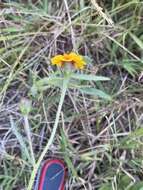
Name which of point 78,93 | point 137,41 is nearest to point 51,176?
point 78,93

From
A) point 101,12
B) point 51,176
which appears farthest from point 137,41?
point 51,176

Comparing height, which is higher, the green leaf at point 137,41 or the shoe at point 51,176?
the green leaf at point 137,41

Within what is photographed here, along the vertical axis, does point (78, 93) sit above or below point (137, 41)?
below

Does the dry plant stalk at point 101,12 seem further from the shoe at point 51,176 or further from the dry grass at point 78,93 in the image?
the shoe at point 51,176

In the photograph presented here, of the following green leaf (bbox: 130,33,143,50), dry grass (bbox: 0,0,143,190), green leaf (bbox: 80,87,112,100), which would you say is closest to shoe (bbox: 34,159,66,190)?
dry grass (bbox: 0,0,143,190)

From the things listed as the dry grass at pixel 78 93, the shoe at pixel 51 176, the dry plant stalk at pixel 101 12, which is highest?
the dry plant stalk at pixel 101 12

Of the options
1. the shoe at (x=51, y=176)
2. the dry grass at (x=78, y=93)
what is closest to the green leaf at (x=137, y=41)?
the dry grass at (x=78, y=93)

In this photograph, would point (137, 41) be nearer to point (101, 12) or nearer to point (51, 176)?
point (101, 12)

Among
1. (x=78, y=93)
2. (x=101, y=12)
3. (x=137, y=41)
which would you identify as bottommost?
(x=78, y=93)

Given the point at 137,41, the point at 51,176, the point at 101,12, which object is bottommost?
the point at 51,176

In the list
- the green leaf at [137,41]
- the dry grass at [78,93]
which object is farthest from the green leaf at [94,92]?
the green leaf at [137,41]
